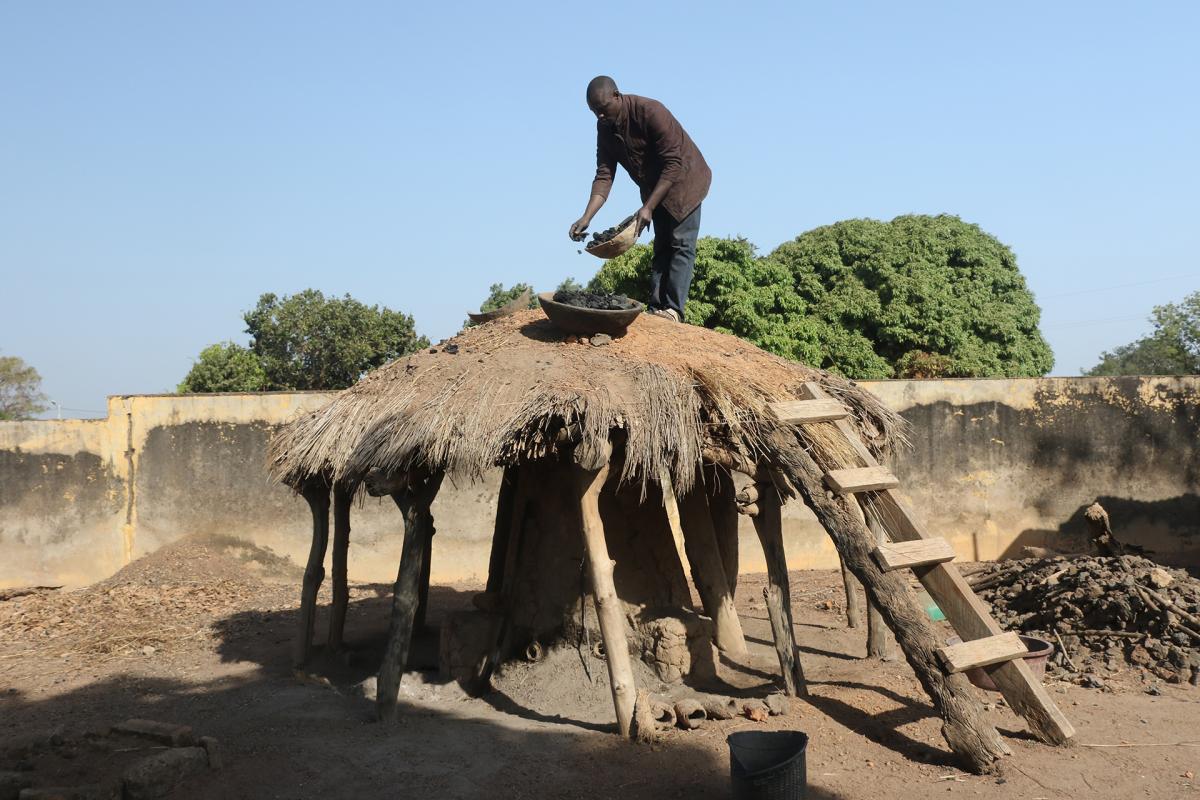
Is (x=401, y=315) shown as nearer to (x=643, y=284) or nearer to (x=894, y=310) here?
(x=643, y=284)

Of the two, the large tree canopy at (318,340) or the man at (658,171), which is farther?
the large tree canopy at (318,340)

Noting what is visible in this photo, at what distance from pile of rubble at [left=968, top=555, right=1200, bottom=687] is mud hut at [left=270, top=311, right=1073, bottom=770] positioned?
7.36 ft

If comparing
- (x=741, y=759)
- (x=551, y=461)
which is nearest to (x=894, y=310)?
(x=551, y=461)

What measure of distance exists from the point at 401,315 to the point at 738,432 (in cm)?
2081

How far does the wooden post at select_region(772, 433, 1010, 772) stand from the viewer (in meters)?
5.42

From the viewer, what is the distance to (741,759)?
16.9ft

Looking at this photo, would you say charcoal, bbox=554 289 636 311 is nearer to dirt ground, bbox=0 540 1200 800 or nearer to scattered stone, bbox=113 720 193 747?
dirt ground, bbox=0 540 1200 800

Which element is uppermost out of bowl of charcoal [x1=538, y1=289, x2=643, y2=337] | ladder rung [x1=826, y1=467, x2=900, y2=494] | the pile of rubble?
bowl of charcoal [x1=538, y1=289, x2=643, y2=337]

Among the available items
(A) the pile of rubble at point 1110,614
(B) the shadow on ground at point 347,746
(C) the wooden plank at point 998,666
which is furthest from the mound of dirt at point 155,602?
(A) the pile of rubble at point 1110,614

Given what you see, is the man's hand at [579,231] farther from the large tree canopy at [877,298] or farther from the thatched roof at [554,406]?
the large tree canopy at [877,298]

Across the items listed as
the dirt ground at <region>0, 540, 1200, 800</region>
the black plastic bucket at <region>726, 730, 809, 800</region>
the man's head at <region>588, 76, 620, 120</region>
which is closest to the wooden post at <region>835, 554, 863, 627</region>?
the dirt ground at <region>0, 540, 1200, 800</region>

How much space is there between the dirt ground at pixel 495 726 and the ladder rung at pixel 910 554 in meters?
1.03

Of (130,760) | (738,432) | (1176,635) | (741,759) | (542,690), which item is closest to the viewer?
(741,759)

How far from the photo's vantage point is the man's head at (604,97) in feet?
25.0
